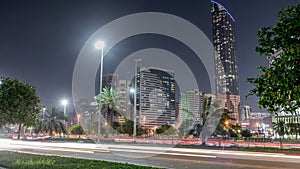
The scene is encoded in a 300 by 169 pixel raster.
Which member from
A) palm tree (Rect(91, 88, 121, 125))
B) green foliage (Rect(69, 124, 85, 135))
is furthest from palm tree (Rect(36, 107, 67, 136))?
palm tree (Rect(91, 88, 121, 125))

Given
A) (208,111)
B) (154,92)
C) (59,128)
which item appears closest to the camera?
(208,111)

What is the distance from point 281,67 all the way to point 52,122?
58.7 metres

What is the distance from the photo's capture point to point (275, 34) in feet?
16.7

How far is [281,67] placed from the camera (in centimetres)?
477

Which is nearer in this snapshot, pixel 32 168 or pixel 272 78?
pixel 272 78

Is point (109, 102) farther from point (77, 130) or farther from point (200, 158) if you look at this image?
point (200, 158)

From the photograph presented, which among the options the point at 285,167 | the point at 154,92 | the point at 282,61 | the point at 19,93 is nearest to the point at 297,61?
the point at 282,61

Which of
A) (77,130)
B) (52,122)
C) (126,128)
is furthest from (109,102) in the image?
(52,122)

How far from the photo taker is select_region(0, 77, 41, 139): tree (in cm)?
1686

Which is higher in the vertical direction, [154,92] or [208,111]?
[154,92]

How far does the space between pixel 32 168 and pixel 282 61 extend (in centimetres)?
986

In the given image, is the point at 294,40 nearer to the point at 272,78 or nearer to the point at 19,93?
the point at 272,78

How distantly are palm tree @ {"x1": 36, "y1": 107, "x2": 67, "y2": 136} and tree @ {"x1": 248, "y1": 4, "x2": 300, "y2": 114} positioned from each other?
2268 inches

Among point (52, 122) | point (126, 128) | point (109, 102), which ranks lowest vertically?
point (126, 128)
